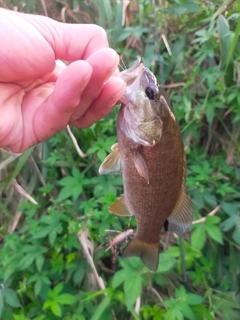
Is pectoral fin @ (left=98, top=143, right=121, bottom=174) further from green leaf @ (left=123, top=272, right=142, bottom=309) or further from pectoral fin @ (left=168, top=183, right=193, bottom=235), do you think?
green leaf @ (left=123, top=272, right=142, bottom=309)

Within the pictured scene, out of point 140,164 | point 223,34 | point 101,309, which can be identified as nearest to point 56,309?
point 101,309

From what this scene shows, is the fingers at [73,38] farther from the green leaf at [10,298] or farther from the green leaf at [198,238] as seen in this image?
the green leaf at [10,298]

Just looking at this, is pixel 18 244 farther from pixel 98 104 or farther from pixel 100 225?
pixel 98 104

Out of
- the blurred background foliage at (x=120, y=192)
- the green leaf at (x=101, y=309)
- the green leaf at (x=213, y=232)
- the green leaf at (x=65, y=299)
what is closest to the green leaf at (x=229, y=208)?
the blurred background foliage at (x=120, y=192)

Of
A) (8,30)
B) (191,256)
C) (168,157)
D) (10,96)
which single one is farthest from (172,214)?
(8,30)

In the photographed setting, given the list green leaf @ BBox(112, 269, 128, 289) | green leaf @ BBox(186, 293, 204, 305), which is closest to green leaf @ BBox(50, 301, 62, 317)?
green leaf @ BBox(112, 269, 128, 289)
